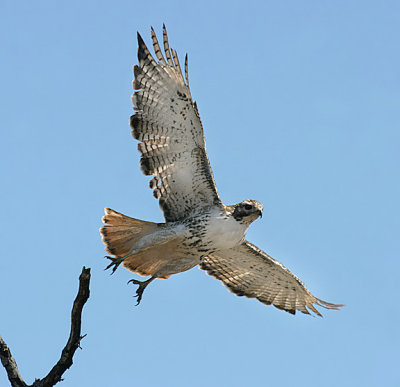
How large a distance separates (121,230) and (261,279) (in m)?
2.69

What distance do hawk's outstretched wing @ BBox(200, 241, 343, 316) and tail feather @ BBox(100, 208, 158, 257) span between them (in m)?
1.74

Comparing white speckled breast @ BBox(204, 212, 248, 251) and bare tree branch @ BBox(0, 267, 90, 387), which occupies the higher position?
white speckled breast @ BBox(204, 212, 248, 251)

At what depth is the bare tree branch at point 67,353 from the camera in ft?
25.9

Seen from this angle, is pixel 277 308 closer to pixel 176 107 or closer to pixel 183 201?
pixel 183 201

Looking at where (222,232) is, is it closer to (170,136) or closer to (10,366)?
(170,136)

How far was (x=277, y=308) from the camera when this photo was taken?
11719mm

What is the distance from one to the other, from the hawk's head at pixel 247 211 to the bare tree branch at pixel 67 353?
2.66 metres

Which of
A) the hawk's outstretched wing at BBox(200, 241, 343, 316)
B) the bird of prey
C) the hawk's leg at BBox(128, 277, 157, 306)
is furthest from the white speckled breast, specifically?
the hawk's outstretched wing at BBox(200, 241, 343, 316)

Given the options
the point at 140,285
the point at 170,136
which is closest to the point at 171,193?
the point at 170,136

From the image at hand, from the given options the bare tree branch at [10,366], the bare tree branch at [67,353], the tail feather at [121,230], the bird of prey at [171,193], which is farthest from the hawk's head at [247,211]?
the bare tree branch at [10,366]

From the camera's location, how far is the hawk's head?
393 inches

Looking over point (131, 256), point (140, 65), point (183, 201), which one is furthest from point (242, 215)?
point (140, 65)

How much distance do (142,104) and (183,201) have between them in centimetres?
137

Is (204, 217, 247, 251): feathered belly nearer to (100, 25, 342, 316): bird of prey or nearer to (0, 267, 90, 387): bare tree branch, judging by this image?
(100, 25, 342, 316): bird of prey
